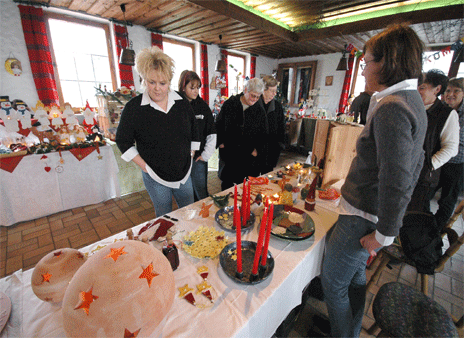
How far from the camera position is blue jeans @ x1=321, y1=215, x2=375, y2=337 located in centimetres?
92

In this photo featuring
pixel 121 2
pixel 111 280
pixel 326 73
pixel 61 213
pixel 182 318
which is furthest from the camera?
pixel 326 73

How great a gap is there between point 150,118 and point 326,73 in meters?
7.51

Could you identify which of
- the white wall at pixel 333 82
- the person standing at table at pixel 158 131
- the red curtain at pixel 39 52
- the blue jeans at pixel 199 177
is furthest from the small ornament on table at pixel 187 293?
the white wall at pixel 333 82

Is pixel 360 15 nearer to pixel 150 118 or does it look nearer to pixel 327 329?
pixel 150 118

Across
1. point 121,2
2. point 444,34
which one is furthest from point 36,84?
point 444,34

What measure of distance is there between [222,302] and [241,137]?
1.66 meters

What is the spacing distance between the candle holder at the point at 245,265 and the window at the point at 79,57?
15.3 ft

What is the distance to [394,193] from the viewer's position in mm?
730

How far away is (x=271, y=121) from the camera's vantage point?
2.27 m

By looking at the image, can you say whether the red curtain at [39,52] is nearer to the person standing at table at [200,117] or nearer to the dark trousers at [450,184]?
the person standing at table at [200,117]

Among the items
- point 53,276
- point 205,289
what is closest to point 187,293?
point 205,289

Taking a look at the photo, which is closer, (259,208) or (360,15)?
(259,208)

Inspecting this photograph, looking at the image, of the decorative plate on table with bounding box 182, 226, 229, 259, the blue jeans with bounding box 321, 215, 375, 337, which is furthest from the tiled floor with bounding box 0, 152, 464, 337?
the decorative plate on table with bounding box 182, 226, 229, 259

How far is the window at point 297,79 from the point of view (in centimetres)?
736
